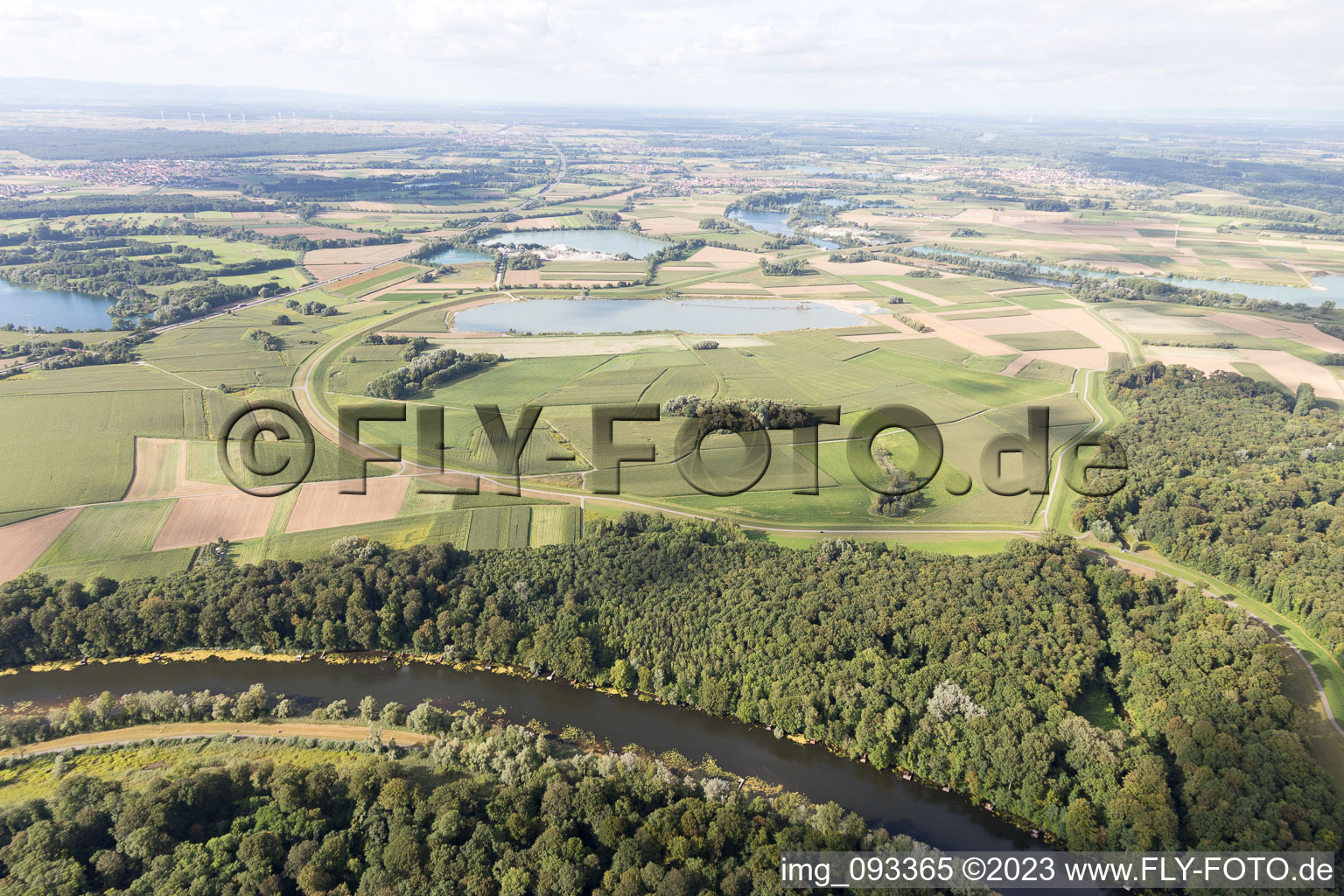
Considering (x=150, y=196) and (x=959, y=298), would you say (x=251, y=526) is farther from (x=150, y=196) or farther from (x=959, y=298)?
(x=150, y=196)

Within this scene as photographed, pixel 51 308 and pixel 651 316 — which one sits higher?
pixel 651 316

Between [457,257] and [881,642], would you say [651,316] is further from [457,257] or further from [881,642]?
[881,642]

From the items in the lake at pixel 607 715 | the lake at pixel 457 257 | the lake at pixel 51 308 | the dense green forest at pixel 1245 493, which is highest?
the lake at pixel 457 257

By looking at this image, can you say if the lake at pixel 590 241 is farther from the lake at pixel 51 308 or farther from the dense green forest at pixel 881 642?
the dense green forest at pixel 881 642

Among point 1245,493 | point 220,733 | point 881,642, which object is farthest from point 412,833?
point 1245,493

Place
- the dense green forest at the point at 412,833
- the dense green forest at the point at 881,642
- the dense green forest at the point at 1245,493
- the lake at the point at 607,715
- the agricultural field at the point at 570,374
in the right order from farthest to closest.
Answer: the agricultural field at the point at 570,374, the dense green forest at the point at 1245,493, the lake at the point at 607,715, the dense green forest at the point at 881,642, the dense green forest at the point at 412,833


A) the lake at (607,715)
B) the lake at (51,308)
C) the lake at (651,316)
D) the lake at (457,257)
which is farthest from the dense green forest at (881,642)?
the lake at (457,257)

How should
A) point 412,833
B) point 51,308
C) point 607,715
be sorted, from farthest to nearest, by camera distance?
point 51,308
point 607,715
point 412,833

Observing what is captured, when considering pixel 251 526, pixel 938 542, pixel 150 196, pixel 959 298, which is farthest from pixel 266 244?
pixel 938 542
